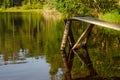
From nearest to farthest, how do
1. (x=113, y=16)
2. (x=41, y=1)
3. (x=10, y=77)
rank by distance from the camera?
1. (x=10, y=77)
2. (x=113, y=16)
3. (x=41, y=1)

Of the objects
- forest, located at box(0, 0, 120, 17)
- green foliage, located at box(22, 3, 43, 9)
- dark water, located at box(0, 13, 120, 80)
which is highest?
dark water, located at box(0, 13, 120, 80)

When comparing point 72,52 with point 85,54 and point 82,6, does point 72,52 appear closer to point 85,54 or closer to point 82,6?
point 85,54

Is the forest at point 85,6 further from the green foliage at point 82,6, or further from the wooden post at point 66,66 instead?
the wooden post at point 66,66

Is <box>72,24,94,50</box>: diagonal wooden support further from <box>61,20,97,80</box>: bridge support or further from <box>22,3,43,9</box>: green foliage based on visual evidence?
<box>22,3,43,9</box>: green foliage

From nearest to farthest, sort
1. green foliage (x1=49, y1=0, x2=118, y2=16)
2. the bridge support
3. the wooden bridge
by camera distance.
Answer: the wooden bridge, the bridge support, green foliage (x1=49, y1=0, x2=118, y2=16)

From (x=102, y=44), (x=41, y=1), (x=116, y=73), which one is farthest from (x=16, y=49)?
(x=41, y=1)

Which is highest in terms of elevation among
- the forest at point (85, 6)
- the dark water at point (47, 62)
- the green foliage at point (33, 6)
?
the dark water at point (47, 62)

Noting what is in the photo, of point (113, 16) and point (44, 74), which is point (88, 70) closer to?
point (44, 74)

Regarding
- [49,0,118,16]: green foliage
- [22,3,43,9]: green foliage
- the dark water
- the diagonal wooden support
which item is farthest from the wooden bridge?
[22,3,43,9]: green foliage

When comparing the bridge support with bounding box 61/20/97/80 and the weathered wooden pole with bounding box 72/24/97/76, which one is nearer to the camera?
the weathered wooden pole with bounding box 72/24/97/76

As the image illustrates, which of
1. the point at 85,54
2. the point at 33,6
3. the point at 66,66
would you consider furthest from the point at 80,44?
the point at 33,6

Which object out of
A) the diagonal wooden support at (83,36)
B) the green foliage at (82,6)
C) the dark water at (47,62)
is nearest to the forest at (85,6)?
the green foliage at (82,6)

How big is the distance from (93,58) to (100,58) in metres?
0.49

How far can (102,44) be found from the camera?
96.4ft
